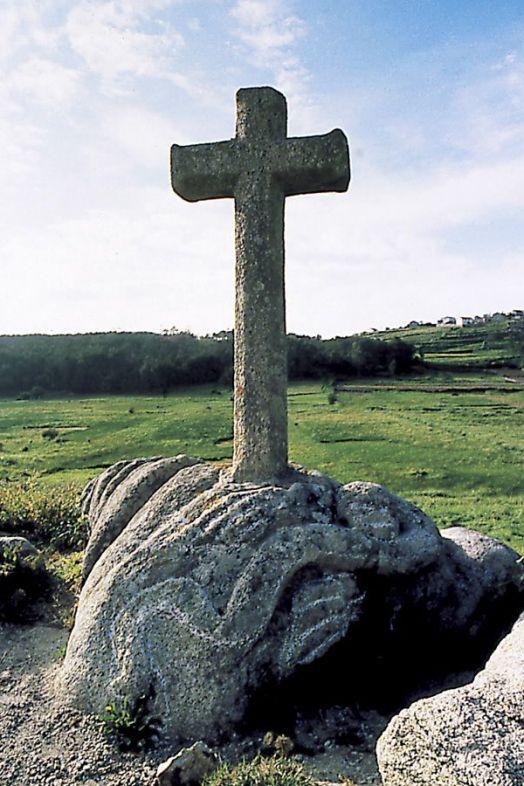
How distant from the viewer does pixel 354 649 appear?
600 cm

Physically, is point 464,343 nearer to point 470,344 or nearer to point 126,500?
point 470,344

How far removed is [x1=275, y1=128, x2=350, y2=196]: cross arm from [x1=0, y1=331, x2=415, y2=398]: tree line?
19.5 m

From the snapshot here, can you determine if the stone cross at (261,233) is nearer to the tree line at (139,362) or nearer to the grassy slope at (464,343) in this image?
the tree line at (139,362)

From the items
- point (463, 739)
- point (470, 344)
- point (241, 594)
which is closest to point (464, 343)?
point (470, 344)

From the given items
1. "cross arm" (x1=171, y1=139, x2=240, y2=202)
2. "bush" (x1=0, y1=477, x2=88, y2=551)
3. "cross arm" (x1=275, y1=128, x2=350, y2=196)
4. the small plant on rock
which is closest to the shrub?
"bush" (x1=0, y1=477, x2=88, y2=551)

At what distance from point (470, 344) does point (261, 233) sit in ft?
145

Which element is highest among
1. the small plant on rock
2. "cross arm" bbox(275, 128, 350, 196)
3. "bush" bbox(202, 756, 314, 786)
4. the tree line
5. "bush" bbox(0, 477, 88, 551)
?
"cross arm" bbox(275, 128, 350, 196)

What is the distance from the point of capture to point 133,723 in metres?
5.53

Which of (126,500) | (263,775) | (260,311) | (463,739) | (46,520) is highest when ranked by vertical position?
(260,311)

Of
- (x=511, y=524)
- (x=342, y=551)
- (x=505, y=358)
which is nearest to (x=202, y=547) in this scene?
(x=342, y=551)

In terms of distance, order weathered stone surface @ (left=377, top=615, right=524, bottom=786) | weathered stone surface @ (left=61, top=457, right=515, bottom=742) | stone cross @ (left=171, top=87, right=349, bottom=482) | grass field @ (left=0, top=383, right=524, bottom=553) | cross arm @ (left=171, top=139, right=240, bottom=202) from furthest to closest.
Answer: grass field @ (left=0, top=383, right=524, bottom=553), cross arm @ (left=171, top=139, right=240, bottom=202), stone cross @ (left=171, top=87, right=349, bottom=482), weathered stone surface @ (left=61, top=457, right=515, bottom=742), weathered stone surface @ (left=377, top=615, right=524, bottom=786)

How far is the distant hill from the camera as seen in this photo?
135 ft

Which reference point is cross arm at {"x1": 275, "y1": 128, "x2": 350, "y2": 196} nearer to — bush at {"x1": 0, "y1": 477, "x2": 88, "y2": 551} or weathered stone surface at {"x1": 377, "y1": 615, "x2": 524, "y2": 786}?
weathered stone surface at {"x1": 377, "y1": 615, "x2": 524, "y2": 786}

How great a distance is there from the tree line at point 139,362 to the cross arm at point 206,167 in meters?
19.2
